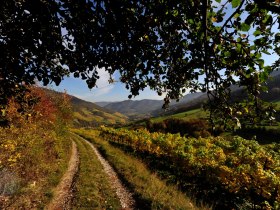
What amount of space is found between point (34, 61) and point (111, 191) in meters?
11.5

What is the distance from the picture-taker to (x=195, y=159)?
20.0 metres

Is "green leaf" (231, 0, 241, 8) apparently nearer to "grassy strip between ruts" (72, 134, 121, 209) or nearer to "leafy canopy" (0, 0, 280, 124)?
"leafy canopy" (0, 0, 280, 124)

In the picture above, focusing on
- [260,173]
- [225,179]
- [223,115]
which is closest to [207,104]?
[223,115]

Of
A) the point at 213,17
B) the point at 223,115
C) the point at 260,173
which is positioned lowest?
the point at 260,173

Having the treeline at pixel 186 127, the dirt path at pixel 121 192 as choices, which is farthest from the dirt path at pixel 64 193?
the treeline at pixel 186 127

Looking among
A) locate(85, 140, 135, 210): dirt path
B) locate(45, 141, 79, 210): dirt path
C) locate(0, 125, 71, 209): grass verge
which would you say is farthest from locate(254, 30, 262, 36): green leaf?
locate(0, 125, 71, 209): grass verge

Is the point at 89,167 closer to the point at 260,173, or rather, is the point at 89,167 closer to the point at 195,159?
the point at 195,159

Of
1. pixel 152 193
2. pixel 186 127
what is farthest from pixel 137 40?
pixel 186 127

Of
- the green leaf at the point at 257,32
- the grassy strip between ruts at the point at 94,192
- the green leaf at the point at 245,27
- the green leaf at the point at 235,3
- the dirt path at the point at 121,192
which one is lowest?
the dirt path at the point at 121,192

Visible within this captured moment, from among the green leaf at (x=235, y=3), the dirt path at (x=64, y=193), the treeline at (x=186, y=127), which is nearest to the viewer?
the green leaf at (x=235, y=3)

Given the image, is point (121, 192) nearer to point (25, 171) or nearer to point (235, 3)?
point (25, 171)

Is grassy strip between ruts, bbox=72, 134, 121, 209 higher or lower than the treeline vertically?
lower

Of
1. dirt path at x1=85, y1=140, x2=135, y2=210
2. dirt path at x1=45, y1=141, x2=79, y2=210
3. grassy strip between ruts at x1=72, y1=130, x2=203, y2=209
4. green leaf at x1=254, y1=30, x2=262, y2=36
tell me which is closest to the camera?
green leaf at x1=254, y1=30, x2=262, y2=36

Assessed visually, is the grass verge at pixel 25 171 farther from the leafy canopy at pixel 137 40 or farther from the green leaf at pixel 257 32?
the green leaf at pixel 257 32
